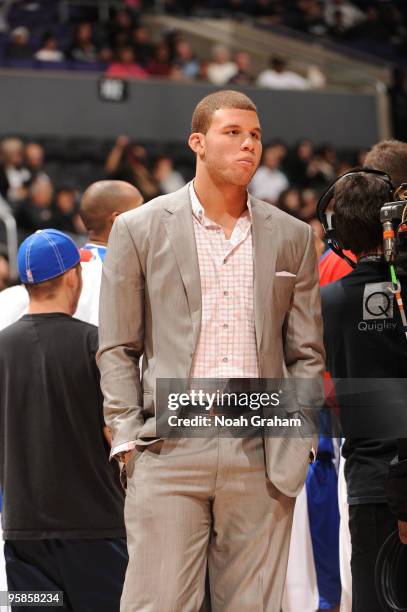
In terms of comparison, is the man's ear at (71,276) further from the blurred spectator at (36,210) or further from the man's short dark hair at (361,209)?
the blurred spectator at (36,210)

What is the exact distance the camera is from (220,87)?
13320mm

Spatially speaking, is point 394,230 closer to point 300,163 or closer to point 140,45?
point 300,163

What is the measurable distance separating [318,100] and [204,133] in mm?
11445

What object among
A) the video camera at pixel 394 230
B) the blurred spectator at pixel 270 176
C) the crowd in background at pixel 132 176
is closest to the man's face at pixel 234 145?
the video camera at pixel 394 230

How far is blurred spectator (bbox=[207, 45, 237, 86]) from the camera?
44.9 feet

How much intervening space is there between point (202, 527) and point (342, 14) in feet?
45.6

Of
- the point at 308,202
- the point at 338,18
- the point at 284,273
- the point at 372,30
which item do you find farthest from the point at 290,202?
the point at 284,273

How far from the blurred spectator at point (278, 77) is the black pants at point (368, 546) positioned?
1135 centimetres

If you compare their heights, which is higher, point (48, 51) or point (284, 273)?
point (48, 51)

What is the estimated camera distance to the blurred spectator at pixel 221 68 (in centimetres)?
1368

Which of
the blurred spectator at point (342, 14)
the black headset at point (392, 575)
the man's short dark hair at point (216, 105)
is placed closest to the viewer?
the man's short dark hair at point (216, 105)

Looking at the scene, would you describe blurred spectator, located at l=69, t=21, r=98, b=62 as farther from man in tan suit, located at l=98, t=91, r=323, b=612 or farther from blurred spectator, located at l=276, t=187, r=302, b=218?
man in tan suit, located at l=98, t=91, r=323, b=612

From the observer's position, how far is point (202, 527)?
9.33 ft

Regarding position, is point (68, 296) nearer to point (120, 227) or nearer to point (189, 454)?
point (120, 227)
